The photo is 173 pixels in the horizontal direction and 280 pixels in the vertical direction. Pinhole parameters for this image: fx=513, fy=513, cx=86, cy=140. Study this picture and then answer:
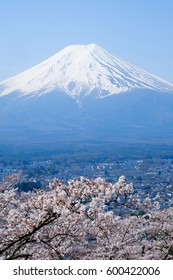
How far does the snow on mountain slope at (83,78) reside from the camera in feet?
377

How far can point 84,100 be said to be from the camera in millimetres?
110062

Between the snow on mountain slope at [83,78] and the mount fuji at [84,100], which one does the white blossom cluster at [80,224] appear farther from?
the snow on mountain slope at [83,78]

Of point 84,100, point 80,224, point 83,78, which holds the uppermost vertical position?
point 83,78

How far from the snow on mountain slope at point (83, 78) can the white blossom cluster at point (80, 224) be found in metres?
106

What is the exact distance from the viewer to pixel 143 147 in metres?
58.4

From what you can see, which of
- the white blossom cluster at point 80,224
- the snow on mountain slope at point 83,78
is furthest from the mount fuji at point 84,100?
the white blossom cluster at point 80,224

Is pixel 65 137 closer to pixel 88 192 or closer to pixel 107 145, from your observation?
pixel 107 145

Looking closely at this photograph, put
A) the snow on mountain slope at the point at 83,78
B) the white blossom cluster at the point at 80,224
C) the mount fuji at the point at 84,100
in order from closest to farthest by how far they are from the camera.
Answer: the white blossom cluster at the point at 80,224
the mount fuji at the point at 84,100
the snow on mountain slope at the point at 83,78

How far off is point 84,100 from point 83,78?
10.5 m

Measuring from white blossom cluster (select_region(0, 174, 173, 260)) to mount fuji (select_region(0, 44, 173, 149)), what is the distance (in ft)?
215

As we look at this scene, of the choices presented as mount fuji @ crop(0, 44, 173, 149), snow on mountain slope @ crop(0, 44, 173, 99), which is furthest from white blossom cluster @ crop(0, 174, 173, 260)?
snow on mountain slope @ crop(0, 44, 173, 99)

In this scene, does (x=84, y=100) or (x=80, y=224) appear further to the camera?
(x=84, y=100)

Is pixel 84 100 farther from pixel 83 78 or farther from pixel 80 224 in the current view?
pixel 80 224

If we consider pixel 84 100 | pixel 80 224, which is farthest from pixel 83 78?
pixel 80 224
